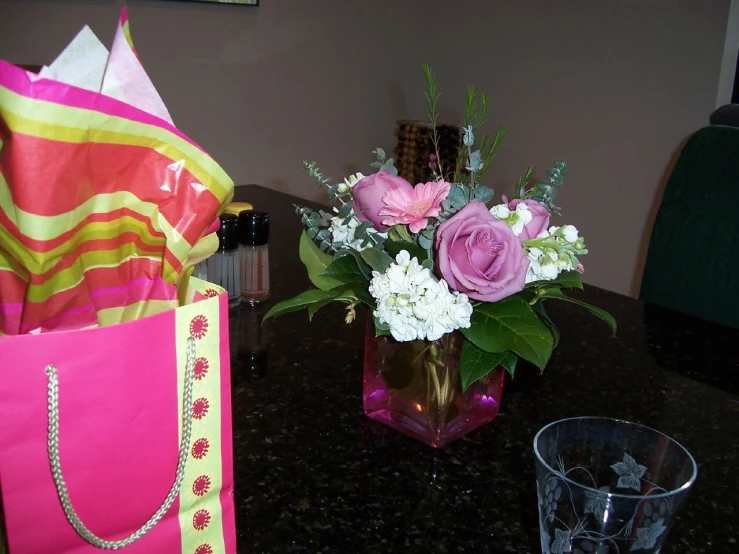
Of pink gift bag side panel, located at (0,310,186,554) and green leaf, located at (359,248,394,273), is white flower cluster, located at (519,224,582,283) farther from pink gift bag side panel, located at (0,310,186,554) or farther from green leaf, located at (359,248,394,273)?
pink gift bag side panel, located at (0,310,186,554)

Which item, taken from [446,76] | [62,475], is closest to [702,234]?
[62,475]

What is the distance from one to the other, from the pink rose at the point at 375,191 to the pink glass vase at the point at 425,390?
4.9 inches

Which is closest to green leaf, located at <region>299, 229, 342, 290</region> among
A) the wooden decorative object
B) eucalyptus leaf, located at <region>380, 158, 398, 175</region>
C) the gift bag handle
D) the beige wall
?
eucalyptus leaf, located at <region>380, 158, 398, 175</region>

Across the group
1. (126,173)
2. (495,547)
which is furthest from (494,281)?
(126,173)

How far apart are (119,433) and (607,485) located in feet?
1.32

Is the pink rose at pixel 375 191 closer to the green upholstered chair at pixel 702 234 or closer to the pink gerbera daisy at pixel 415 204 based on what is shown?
the pink gerbera daisy at pixel 415 204

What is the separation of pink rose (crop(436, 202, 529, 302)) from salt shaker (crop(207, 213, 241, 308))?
49cm

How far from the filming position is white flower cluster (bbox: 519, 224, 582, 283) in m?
0.70

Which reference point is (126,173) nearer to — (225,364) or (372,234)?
(225,364)

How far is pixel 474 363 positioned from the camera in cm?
70

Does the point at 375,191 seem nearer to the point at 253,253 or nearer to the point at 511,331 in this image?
the point at 511,331

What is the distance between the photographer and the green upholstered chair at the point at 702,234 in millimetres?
1343

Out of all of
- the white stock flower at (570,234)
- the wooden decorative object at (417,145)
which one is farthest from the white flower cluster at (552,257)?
the wooden decorative object at (417,145)

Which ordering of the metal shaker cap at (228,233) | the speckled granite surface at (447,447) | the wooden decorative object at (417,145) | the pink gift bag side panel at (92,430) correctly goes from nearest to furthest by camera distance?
the pink gift bag side panel at (92,430) < the speckled granite surface at (447,447) < the metal shaker cap at (228,233) < the wooden decorative object at (417,145)
